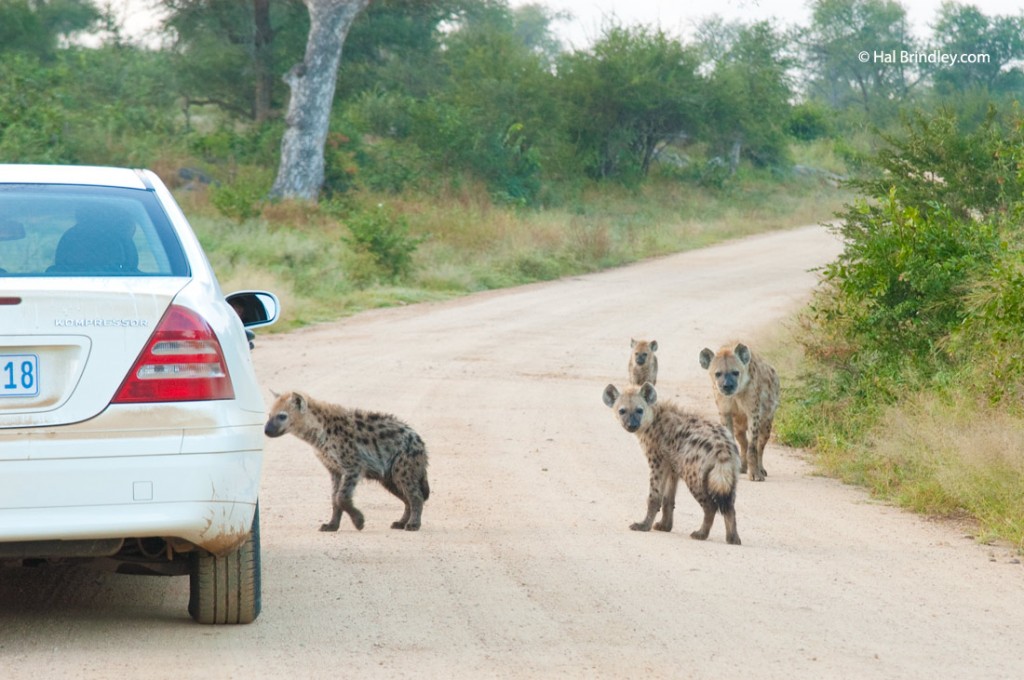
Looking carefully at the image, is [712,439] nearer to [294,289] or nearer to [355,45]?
[294,289]

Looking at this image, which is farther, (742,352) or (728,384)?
(742,352)

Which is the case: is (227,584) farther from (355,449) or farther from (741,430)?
(741,430)

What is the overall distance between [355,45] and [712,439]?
113ft

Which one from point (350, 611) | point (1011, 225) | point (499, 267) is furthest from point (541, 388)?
point (499, 267)

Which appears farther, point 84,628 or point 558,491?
point 558,491

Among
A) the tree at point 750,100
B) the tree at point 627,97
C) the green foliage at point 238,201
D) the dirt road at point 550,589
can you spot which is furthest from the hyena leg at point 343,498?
the tree at point 750,100

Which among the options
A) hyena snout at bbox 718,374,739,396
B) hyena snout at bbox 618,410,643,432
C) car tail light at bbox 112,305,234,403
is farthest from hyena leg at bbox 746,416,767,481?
car tail light at bbox 112,305,234,403

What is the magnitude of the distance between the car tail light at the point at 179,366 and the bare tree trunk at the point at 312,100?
26.8 m

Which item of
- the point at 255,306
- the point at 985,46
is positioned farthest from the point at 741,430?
the point at 985,46

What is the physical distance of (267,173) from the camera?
3350cm

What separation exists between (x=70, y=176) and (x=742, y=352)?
5.08 meters

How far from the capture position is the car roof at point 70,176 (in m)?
5.39

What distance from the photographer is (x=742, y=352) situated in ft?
30.8

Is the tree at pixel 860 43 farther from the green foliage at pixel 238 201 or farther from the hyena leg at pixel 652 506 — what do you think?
the hyena leg at pixel 652 506
